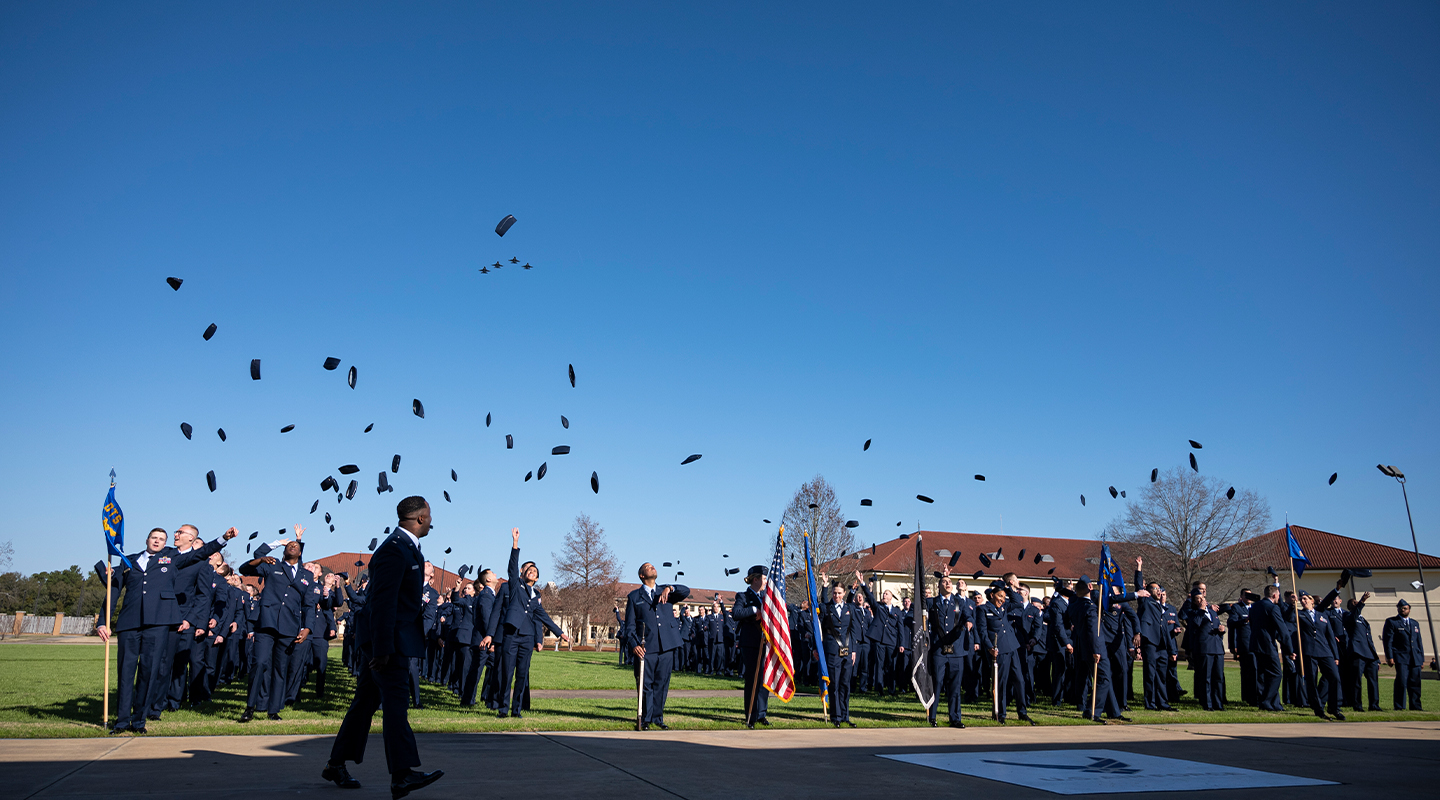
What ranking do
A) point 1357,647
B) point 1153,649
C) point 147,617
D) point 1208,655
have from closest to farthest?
point 147,617, point 1208,655, point 1153,649, point 1357,647

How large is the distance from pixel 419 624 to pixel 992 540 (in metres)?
79.6

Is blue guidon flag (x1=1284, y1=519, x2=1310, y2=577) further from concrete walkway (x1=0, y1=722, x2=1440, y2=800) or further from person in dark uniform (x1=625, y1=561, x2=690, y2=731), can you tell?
person in dark uniform (x1=625, y1=561, x2=690, y2=731)

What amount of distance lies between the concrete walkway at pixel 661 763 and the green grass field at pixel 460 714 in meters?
1.11

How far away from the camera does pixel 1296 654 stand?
50.9 feet

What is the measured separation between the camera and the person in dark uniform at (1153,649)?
49.0ft

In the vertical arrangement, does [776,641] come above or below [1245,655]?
above

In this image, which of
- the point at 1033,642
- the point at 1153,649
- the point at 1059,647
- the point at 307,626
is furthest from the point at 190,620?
the point at 1153,649

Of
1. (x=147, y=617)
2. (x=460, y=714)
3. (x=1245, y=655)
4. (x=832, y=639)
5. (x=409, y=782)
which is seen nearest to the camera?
(x=409, y=782)

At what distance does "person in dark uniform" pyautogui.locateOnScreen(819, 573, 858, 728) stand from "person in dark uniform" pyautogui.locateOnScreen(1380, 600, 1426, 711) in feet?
38.7

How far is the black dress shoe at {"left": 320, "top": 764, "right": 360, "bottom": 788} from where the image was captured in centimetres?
545

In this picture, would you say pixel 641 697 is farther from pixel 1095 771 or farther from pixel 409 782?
pixel 409 782

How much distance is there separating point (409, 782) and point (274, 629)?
6.42 meters

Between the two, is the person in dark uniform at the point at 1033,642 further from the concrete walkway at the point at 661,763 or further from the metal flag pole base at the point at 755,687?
the metal flag pole base at the point at 755,687

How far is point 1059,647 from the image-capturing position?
612 inches
